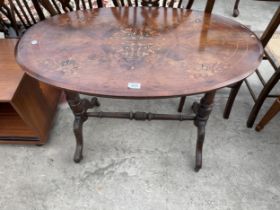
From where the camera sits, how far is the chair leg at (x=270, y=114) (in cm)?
156

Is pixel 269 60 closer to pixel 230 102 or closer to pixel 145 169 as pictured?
pixel 230 102

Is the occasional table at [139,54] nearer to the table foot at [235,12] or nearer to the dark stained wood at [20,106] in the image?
the dark stained wood at [20,106]

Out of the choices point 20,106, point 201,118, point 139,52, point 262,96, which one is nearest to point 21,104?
point 20,106

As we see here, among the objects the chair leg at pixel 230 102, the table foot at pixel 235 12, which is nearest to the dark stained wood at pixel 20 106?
the chair leg at pixel 230 102

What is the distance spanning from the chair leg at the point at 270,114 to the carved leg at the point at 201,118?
19.5 inches

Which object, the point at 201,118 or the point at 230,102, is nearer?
the point at 201,118

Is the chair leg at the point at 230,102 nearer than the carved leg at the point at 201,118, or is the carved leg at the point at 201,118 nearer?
the carved leg at the point at 201,118

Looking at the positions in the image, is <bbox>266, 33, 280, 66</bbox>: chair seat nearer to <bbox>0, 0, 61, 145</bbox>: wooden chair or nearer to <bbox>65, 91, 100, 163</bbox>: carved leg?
<bbox>65, 91, 100, 163</bbox>: carved leg

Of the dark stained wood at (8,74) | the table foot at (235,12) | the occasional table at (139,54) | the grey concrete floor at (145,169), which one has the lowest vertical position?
the grey concrete floor at (145,169)

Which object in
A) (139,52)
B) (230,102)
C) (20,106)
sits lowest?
(230,102)

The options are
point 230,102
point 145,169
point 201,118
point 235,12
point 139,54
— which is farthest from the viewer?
point 235,12

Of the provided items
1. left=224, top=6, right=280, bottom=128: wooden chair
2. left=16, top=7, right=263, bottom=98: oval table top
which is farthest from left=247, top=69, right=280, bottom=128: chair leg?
left=16, top=7, right=263, bottom=98: oval table top

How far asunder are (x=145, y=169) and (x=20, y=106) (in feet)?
2.71

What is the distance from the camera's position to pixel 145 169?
156cm
